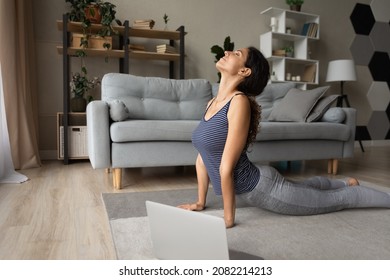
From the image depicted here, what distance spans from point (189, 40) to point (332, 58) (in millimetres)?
2260

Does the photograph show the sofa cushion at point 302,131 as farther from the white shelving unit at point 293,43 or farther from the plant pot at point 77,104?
the plant pot at point 77,104

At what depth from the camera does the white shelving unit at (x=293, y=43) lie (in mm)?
A: 4266

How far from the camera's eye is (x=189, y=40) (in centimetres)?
408

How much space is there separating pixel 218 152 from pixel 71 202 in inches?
35.2

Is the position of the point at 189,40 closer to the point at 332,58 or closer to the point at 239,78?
the point at 332,58

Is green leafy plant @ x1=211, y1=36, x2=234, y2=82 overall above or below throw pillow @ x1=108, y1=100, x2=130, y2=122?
above

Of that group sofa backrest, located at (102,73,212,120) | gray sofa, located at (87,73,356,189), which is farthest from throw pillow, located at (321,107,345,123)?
sofa backrest, located at (102,73,212,120)

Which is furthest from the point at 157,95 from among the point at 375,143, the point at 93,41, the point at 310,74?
the point at 375,143

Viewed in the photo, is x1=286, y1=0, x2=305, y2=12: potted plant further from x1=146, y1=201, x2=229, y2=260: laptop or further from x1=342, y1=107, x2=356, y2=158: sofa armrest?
x1=146, y1=201, x2=229, y2=260: laptop

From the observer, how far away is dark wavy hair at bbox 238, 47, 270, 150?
55.7 inches

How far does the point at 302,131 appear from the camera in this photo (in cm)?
260

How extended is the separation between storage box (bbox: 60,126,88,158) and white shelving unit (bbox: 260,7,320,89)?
239cm

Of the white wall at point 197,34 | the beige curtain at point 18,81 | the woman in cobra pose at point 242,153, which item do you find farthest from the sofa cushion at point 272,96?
the beige curtain at point 18,81

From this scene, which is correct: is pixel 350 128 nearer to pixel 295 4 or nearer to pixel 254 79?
pixel 254 79
